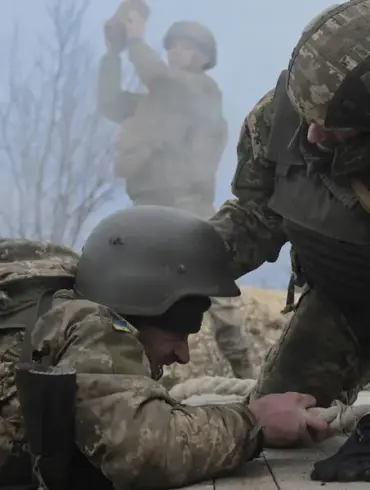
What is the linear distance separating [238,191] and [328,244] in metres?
0.36

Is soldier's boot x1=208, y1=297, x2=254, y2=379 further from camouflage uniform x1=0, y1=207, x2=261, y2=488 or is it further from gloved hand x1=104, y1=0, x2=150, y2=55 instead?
gloved hand x1=104, y1=0, x2=150, y2=55

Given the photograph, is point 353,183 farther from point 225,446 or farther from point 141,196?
point 141,196

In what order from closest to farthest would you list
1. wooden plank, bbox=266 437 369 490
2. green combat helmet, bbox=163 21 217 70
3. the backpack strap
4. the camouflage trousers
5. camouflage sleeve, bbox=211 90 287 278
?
wooden plank, bbox=266 437 369 490 → the backpack strap → camouflage sleeve, bbox=211 90 287 278 → the camouflage trousers → green combat helmet, bbox=163 21 217 70

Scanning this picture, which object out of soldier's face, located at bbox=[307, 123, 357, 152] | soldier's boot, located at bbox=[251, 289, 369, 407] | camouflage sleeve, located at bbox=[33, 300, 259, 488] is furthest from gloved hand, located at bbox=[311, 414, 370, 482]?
soldier's boot, located at bbox=[251, 289, 369, 407]

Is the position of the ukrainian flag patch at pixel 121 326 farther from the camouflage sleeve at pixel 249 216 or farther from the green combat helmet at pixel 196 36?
the green combat helmet at pixel 196 36

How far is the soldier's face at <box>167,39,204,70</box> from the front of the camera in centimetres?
661

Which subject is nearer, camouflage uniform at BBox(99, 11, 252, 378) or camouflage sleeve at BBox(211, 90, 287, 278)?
camouflage sleeve at BBox(211, 90, 287, 278)

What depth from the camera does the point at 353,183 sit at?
153 centimetres

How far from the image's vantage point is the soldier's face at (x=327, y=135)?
146 cm

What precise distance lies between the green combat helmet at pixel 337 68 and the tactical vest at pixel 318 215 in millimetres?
184

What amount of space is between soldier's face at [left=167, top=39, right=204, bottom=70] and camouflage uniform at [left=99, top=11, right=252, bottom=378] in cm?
7

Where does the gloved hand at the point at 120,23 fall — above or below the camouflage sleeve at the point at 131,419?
below

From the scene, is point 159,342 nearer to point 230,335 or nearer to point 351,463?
point 351,463

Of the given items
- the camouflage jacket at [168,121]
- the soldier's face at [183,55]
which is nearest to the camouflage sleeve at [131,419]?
the camouflage jacket at [168,121]
